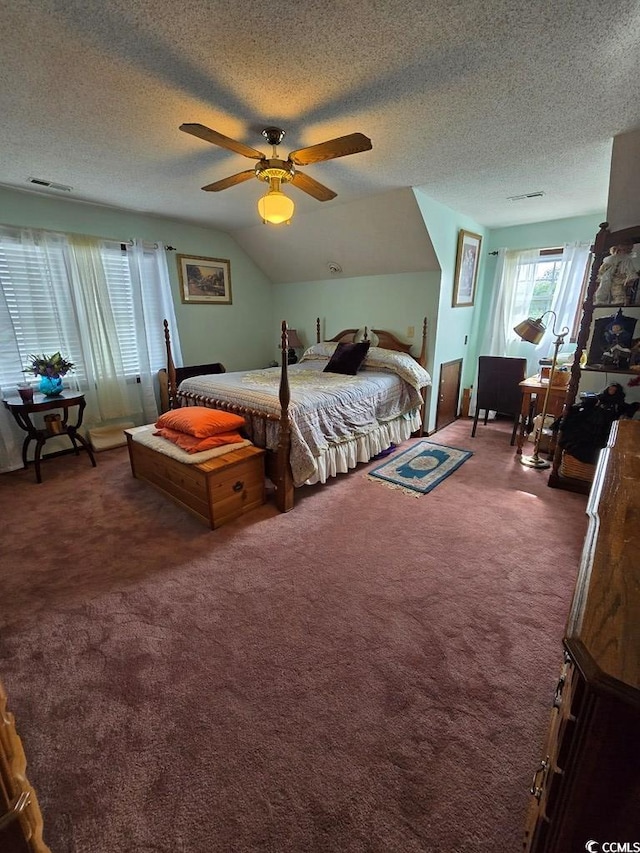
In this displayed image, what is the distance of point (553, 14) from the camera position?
1287 mm

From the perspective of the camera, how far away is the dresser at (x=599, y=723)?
1.69 feet

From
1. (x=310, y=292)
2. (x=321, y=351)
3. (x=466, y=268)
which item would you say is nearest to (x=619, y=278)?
(x=466, y=268)

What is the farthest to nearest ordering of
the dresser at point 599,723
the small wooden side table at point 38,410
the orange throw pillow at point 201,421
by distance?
the small wooden side table at point 38,410
the orange throw pillow at point 201,421
the dresser at point 599,723

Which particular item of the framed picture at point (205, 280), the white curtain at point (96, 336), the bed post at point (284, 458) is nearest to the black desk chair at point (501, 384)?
the bed post at point (284, 458)

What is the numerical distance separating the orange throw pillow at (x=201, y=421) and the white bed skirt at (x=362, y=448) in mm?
733

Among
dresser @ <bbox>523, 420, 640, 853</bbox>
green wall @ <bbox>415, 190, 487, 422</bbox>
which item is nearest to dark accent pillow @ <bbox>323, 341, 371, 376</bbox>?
green wall @ <bbox>415, 190, 487, 422</bbox>

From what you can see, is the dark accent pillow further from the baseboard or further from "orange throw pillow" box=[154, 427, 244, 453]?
the baseboard

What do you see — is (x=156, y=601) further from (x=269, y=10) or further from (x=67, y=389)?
(x=67, y=389)

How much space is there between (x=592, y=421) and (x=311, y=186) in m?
2.62

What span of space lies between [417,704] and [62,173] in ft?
13.3

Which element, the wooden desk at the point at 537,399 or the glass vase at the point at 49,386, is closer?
the glass vase at the point at 49,386

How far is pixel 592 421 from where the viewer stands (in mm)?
2699

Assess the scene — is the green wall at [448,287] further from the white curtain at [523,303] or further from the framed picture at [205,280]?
the framed picture at [205,280]

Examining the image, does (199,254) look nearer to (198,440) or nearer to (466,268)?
(198,440)
